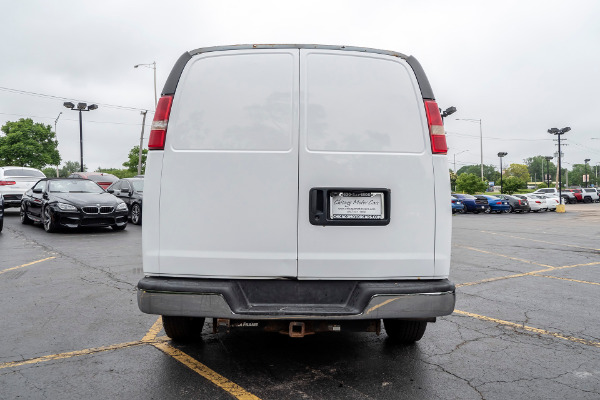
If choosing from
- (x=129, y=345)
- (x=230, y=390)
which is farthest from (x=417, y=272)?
(x=129, y=345)

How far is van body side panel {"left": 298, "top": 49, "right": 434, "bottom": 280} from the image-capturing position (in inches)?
116

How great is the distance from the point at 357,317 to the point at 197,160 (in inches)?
55.2

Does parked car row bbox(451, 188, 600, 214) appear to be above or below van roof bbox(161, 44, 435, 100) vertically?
below

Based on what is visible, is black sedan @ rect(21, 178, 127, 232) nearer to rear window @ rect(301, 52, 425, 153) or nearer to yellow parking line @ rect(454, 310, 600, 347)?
yellow parking line @ rect(454, 310, 600, 347)

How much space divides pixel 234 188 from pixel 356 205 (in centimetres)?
78

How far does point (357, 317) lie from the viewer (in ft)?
9.38

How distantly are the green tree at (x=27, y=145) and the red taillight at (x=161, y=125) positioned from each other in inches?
2409

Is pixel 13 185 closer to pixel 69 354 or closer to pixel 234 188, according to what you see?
pixel 69 354

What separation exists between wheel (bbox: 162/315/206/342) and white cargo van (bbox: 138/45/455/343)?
2.70 feet

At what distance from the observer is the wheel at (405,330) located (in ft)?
12.5

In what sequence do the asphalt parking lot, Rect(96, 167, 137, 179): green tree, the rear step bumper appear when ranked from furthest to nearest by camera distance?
Rect(96, 167, 137, 179): green tree
the asphalt parking lot
the rear step bumper

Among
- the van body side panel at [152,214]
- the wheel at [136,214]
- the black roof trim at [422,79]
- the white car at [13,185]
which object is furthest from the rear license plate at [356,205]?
the white car at [13,185]

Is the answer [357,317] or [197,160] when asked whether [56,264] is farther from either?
[357,317]

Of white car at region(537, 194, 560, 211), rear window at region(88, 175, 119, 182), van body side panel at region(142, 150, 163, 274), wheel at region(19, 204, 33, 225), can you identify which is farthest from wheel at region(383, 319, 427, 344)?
white car at region(537, 194, 560, 211)
